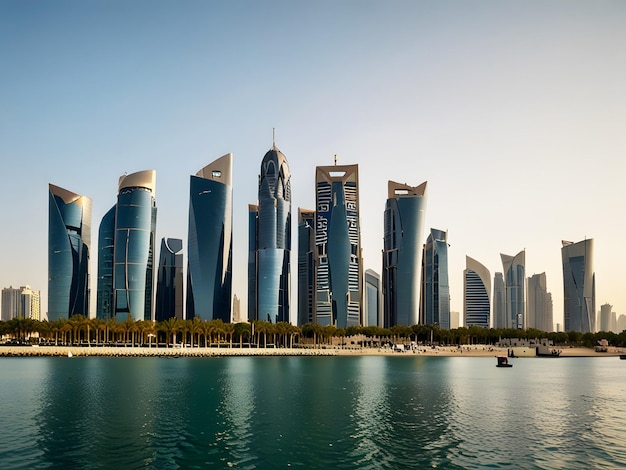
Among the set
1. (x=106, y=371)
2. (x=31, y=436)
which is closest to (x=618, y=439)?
(x=31, y=436)

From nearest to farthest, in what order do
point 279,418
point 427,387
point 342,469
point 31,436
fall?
point 342,469 < point 31,436 < point 279,418 < point 427,387

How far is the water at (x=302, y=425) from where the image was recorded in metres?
50.3

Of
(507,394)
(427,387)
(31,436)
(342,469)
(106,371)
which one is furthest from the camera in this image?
(106,371)

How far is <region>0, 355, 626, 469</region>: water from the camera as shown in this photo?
50.3 meters

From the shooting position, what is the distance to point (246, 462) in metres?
49.1

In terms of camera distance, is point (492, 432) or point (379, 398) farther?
point (379, 398)

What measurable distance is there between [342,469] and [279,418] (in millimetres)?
22799

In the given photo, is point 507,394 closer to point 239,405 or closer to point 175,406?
point 239,405

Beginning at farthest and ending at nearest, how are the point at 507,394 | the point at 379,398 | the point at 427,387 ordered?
the point at 427,387 → the point at 507,394 → the point at 379,398

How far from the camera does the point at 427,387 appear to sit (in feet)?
353

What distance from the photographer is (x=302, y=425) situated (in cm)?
6500

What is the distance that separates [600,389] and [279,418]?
66.9 meters

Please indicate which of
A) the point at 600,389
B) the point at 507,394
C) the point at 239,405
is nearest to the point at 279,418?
the point at 239,405

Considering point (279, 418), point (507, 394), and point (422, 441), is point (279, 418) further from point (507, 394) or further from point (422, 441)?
point (507, 394)
